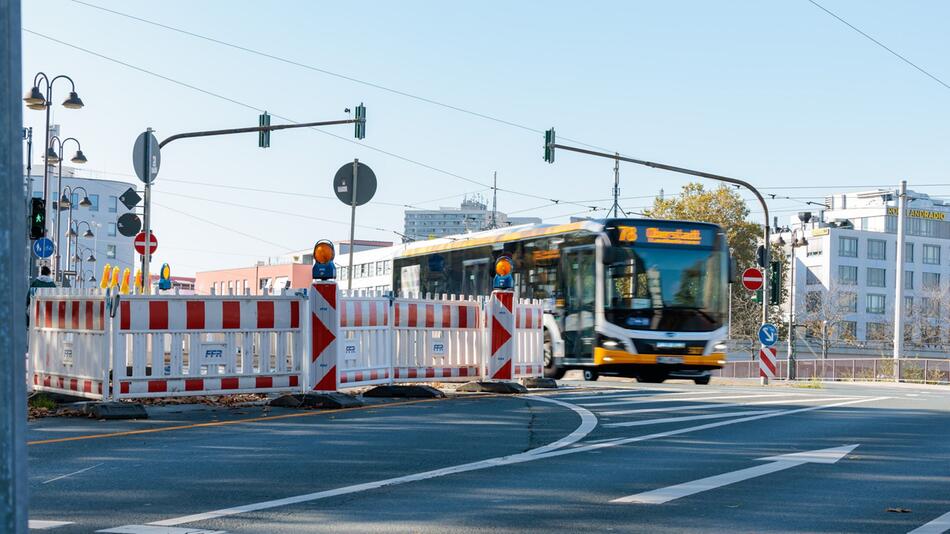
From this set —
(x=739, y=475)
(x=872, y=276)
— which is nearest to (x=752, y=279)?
(x=739, y=475)

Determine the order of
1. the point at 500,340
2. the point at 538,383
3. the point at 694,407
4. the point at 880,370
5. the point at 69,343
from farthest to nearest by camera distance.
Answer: the point at 880,370 < the point at 538,383 < the point at 500,340 < the point at 694,407 < the point at 69,343

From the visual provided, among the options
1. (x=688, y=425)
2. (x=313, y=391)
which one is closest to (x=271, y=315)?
(x=313, y=391)

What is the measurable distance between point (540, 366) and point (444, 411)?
7172mm

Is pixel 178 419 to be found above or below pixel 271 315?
below

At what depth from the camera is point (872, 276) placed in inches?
4582

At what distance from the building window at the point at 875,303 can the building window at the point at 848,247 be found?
164 inches

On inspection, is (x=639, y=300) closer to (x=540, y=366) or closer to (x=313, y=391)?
(x=540, y=366)

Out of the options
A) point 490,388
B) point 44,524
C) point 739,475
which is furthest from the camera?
point 490,388

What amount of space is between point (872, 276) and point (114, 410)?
110568mm

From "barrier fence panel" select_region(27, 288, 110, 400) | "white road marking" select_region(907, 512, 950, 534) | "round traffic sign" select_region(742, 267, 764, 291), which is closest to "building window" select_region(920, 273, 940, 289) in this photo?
"round traffic sign" select_region(742, 267, 764, 291)

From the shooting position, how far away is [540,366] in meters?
21.6

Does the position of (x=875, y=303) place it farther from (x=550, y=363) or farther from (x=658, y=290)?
(x=658, y=290)

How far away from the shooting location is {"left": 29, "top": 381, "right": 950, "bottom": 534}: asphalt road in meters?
6.96

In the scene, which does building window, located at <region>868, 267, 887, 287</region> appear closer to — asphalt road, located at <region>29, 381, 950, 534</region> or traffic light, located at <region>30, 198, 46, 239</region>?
traffic light, located at <region>30, 198, 46, 239</region>
